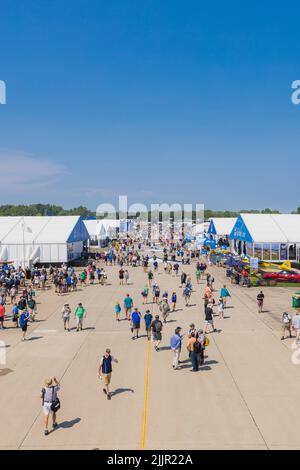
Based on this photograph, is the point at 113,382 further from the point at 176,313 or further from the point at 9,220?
the point at 9,220

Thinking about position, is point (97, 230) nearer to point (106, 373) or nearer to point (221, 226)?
point (221, 226)

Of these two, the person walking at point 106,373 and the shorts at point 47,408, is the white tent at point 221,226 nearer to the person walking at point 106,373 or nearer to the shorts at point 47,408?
the person walking at point 106,373

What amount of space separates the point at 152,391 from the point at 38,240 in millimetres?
32931

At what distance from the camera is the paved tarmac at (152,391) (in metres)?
8.71

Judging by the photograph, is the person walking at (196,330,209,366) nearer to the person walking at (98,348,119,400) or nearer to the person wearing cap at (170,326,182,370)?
the person wearing cap at (170,326,182,370)

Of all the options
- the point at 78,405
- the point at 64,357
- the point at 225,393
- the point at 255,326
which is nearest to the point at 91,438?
the point at 78,405

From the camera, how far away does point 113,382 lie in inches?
467

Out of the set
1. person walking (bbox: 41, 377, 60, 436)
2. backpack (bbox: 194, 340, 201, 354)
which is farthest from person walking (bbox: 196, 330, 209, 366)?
person walking (bbox: 41, 377, 60, 436)

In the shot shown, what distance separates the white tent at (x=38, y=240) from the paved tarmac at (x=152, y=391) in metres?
22.7

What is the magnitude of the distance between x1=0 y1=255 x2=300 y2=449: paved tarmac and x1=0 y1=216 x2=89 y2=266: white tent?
22.7 meters

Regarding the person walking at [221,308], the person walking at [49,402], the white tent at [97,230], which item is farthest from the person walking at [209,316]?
the white tent at [97,230]

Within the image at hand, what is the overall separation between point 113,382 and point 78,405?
5.51 ft

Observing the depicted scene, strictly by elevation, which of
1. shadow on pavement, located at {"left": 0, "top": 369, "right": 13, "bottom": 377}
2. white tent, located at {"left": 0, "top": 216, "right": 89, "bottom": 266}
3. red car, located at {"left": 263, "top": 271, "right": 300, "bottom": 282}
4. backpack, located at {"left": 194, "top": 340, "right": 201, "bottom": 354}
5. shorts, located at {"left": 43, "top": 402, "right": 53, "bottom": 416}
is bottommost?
shadow on pavement, located at {"left": 0, "top": 369, "right": 13, "bottom": 377}

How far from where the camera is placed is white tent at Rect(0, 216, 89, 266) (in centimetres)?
4084
